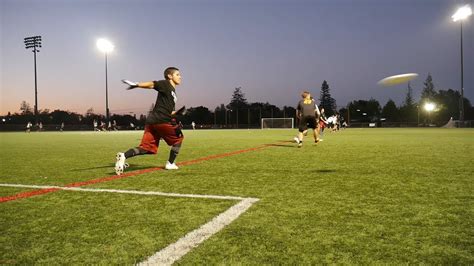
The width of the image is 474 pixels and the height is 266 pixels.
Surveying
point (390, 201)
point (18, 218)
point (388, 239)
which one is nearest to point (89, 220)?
point (18, 218)

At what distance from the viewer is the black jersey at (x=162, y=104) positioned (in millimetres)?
6438

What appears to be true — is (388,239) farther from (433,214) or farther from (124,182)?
(124,182)

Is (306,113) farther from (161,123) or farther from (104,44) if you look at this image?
(104,44)

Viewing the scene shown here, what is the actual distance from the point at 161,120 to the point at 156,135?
1.17 ft

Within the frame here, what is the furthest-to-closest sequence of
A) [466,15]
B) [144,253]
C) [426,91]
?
1. [426,91]
2. [466,15]
3. [144,253]

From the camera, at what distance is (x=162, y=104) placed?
6.48 metres

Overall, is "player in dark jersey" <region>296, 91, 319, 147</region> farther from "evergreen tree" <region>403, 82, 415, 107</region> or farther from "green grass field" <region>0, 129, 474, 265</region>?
"evergreen tree" <region>403, 82, 415, 107</region>

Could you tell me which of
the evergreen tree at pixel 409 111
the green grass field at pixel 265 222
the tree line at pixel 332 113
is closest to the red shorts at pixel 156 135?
the green grass field at pixel 265 222

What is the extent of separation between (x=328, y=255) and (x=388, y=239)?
23.4 inches

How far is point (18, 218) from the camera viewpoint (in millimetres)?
3289

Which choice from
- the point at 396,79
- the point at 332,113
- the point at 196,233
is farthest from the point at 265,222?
the point at 332,113

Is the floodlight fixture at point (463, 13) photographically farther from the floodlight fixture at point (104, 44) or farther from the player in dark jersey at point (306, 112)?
the floodlight fixture at point (104, 44)

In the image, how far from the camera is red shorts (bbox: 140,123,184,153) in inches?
255

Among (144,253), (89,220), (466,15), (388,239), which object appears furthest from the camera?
(466,15)
